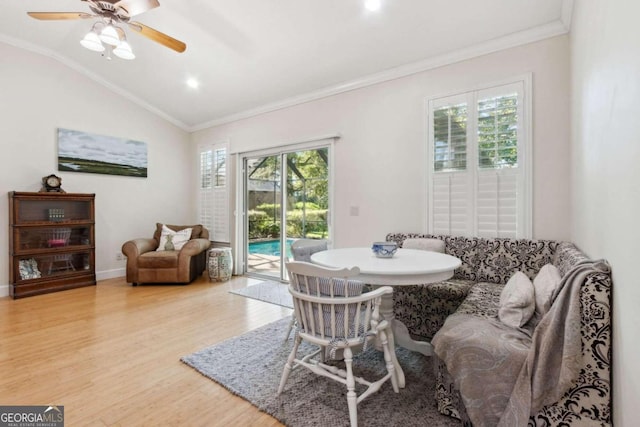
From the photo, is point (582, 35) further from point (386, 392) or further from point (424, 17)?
point (386, 392)

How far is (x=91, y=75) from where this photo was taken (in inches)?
185

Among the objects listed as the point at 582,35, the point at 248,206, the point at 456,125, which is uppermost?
the point at 582,35

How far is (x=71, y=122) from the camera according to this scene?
454cm

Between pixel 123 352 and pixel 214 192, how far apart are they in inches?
138

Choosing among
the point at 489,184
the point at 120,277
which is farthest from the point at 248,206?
the point at 489,184

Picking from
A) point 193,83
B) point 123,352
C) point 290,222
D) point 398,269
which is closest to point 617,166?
point 398,269

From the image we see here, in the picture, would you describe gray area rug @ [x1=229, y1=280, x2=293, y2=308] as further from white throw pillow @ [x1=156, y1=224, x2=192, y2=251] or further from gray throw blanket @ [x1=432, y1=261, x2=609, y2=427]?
gray throw blanket @ [x1=432, y1=261, x2=609, y2=427]

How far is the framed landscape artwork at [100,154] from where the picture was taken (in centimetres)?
450

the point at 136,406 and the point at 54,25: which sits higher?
the point at 54,25

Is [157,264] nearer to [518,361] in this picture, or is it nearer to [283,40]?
[283,40]

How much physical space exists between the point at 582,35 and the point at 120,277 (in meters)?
6.22

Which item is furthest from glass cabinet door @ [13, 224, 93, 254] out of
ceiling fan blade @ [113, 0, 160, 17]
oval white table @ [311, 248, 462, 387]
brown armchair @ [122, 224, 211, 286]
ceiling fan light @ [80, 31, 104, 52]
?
oval white table @ [311, 248, 462, 387]

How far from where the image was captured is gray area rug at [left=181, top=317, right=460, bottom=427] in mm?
1664

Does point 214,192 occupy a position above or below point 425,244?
above
